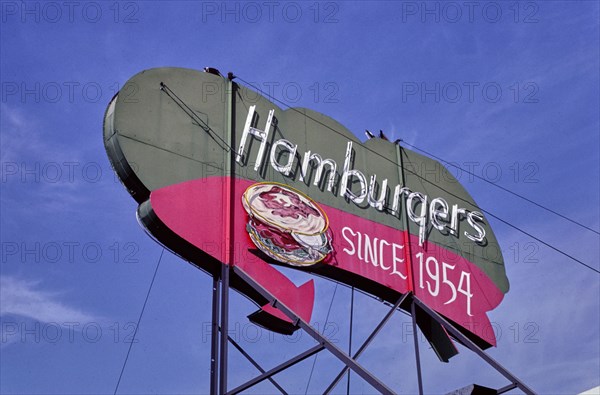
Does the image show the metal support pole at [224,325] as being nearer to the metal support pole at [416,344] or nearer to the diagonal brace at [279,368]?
the diagonal brace at [279,368]

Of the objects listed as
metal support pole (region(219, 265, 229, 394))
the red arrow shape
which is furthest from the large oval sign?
metal support pole (region(219, 265, 229, 394))

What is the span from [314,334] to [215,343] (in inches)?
56.1

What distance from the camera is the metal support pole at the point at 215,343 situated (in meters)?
12.4

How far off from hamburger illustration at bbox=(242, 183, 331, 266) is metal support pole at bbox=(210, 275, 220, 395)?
3.39 ft

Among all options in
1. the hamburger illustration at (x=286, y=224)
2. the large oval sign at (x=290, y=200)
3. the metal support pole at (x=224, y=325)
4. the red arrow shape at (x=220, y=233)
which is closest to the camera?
the metal support pole at (x=224, y=325)

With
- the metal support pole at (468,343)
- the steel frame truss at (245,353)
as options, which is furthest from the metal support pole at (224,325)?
the metal support pole at (468,343)

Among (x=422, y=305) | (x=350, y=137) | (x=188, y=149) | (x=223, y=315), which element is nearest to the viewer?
(x=223, y=315)

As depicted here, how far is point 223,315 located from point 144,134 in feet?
9.60

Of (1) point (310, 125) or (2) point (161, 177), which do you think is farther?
(1) point (310, 125)

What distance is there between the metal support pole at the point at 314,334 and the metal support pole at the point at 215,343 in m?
0.41

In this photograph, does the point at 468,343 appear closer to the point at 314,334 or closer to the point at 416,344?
the point at 416,344

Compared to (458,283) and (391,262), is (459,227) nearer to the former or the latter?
(458,283)

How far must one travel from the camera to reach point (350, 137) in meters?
16.9

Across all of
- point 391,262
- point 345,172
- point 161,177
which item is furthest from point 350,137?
point 161,177
